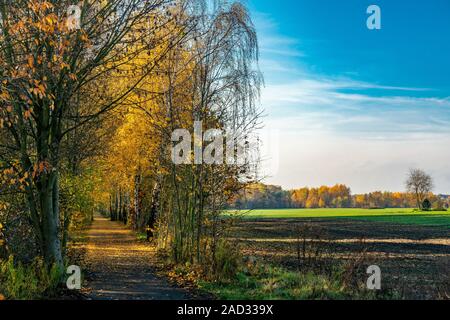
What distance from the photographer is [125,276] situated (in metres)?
14.8

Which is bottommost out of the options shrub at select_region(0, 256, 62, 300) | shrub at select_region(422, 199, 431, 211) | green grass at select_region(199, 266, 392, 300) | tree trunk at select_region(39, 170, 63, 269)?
shrub at select_region(422, 199, 431, 211)

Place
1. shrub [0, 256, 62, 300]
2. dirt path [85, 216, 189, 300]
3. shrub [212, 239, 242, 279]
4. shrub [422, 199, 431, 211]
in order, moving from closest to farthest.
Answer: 1. shrub [0, 256, 62, 300]
2. dirt path [85, 216, 189, 300]
3. shrub [212, 239, 242, 279]
4. shrub [422, 199, 431, 211]

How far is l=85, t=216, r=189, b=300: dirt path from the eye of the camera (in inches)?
454

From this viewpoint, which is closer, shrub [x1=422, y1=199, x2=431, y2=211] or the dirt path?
the dirt path

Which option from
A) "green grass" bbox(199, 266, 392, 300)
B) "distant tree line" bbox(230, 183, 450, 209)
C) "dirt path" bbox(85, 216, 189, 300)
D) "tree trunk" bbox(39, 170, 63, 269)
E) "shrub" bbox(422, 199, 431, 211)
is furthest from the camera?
"distant tree line" bbox(230, 183, 450, 209)

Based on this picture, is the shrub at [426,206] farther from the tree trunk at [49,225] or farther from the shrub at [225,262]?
the tree trunk at [49,225]

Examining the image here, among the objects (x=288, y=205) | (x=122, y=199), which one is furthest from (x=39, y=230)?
(x=288, y=205)

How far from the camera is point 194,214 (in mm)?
16125

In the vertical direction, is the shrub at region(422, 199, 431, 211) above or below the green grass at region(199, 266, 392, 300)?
below

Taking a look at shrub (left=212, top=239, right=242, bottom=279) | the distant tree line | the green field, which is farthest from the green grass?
the distant tree line

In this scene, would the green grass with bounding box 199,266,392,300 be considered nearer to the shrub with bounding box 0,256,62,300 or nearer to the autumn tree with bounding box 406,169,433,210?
the shrub with bounding box 0,256,62,300

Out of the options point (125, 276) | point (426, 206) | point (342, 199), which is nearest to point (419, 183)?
point (426, 206)

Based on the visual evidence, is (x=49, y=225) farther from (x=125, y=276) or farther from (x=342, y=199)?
(x=342, y=199)
